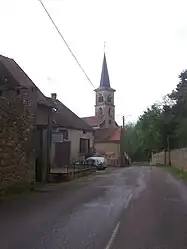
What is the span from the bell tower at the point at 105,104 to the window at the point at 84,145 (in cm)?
4193

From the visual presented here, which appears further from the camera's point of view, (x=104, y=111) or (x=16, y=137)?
(x=104, y=111)

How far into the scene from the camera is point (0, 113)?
59.3 feet

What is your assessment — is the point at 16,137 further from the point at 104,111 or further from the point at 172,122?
the point at 104,111

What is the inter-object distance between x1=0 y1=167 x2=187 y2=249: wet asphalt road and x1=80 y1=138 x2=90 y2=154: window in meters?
39.1

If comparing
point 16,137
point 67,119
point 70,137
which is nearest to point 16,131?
point 16,137

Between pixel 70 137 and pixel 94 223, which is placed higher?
pixel 70 137

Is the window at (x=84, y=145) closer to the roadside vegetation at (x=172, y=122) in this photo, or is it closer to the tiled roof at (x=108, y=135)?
the roadside vegetation at (x=172, y=122)

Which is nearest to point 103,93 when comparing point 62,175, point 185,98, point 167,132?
point 167,132

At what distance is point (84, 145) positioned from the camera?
57.8 meters

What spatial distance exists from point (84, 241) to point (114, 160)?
67.4 metres

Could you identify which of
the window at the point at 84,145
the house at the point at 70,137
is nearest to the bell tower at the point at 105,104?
the house at the point at 70,137

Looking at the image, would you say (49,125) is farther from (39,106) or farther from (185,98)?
(185,98)

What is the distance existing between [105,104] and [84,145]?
4743cm

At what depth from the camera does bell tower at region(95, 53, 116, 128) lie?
102 meters
